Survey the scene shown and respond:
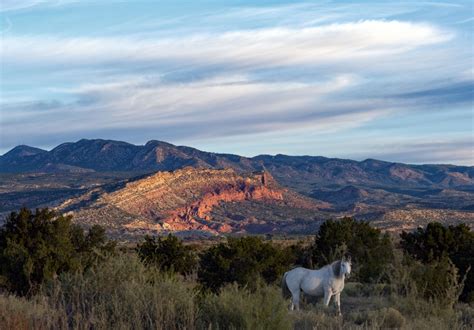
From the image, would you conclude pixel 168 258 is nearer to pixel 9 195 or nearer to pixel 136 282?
pixel 136 282

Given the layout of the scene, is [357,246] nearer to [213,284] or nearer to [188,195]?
[213,284]

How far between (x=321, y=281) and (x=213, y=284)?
736 centimetres

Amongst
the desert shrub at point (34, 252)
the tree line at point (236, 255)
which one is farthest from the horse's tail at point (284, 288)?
the desert shrub at point (34, 252)

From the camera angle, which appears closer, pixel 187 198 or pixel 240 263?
pixel 240 263

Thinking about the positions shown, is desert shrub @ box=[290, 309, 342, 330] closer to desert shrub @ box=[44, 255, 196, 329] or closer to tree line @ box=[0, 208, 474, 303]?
desert shrub @ box=[44, 255, 196, 329]

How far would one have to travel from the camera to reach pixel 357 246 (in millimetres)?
26766

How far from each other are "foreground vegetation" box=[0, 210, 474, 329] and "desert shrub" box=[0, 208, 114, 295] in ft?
0.11

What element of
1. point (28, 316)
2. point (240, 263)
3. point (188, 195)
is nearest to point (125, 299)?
point (28, 316)

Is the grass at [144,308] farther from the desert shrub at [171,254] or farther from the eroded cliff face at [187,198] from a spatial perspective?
the eroded cliff face at [187,198]

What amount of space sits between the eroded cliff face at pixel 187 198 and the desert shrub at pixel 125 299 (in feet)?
227

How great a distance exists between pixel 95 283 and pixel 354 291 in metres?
10.6

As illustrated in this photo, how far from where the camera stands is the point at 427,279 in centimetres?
1675

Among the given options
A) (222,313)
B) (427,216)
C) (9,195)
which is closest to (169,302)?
(222,313)

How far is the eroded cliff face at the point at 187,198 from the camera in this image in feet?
303
